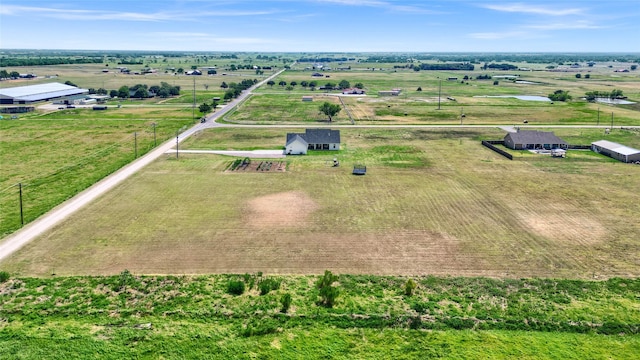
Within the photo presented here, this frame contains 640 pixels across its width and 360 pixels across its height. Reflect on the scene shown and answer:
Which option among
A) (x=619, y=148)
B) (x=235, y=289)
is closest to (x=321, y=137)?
(x=235, y=289)

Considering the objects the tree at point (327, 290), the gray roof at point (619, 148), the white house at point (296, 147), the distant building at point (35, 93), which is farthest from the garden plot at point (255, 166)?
the distant building at point (35, 93)

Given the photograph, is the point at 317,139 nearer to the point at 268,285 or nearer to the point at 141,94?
the point at 268,285

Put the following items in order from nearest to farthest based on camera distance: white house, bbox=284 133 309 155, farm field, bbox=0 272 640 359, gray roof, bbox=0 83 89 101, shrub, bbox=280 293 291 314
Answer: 1. farm field, bbox=0 272 640 359
2. shrub, bbox=280 293 291 314
3. white house, bbox=284 133 309 155
4. gray roof, bbox=0 83 89 101

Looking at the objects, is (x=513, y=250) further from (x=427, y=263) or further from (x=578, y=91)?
(x=578, y=91)

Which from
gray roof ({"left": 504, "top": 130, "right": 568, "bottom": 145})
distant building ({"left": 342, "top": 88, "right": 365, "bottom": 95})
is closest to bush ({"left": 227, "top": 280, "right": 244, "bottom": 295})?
gray roof ({"left": 504, "top": 130, "right": 568, "bottom": 145})

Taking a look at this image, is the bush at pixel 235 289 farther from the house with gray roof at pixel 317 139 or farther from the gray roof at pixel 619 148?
the gray roof at pixel 619 148

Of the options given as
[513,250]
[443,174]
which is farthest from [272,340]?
[443,174]

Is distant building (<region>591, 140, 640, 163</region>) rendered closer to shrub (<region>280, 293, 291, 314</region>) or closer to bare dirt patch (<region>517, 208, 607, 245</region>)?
bare dirt patch (<region>517, 208, 607, 245</region>)

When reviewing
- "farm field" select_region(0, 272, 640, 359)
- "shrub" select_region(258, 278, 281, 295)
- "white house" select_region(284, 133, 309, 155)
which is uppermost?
"white house" select_region(284, 133, 309, 155)
